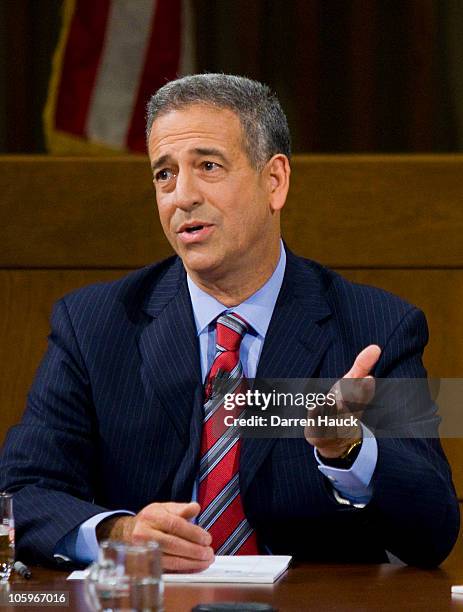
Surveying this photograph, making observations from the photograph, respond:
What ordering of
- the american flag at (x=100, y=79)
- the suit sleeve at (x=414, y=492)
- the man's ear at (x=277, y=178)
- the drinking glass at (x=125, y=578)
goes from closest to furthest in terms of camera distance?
the drinking glass at (x=125, y=578) < the suit sleeve at (x=414, y=492) < the man's ear at (x=277, y=178) < the american flag at (x=100, y=79)

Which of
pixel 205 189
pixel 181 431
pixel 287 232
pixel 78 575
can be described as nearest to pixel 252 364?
pixel 181 431

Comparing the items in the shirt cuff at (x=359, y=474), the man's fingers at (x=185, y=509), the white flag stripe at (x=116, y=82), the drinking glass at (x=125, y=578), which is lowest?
the drinking glass at (x=125, y=578)

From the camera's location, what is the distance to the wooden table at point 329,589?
5.22 feet

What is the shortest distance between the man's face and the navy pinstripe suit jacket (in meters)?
0.14

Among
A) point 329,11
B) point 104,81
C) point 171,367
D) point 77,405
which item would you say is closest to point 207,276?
point 171,367

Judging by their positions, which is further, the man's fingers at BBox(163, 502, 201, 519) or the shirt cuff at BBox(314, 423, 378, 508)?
the shirt cuff at BBox(314, 423, 378, 508)

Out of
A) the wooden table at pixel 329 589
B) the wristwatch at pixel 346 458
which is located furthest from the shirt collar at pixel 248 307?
the wooden table at pixel 329 589

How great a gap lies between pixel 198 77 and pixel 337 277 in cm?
53

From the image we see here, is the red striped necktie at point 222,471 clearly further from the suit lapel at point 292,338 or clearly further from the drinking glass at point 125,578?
the drinking glass at point 125,578

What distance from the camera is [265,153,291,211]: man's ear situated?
94.7 inches

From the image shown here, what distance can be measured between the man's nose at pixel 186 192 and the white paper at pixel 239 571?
718mm

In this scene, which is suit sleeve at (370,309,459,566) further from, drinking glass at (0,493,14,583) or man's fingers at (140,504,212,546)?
drinking glass at (0,493,14,583)

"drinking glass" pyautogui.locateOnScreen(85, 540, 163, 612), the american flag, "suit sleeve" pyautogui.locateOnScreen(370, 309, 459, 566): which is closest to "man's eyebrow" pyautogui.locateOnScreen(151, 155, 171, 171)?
"suit sleeve" pyautogui.locateOnScreen(370, 309, 459, 566)

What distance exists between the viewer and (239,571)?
177cm
